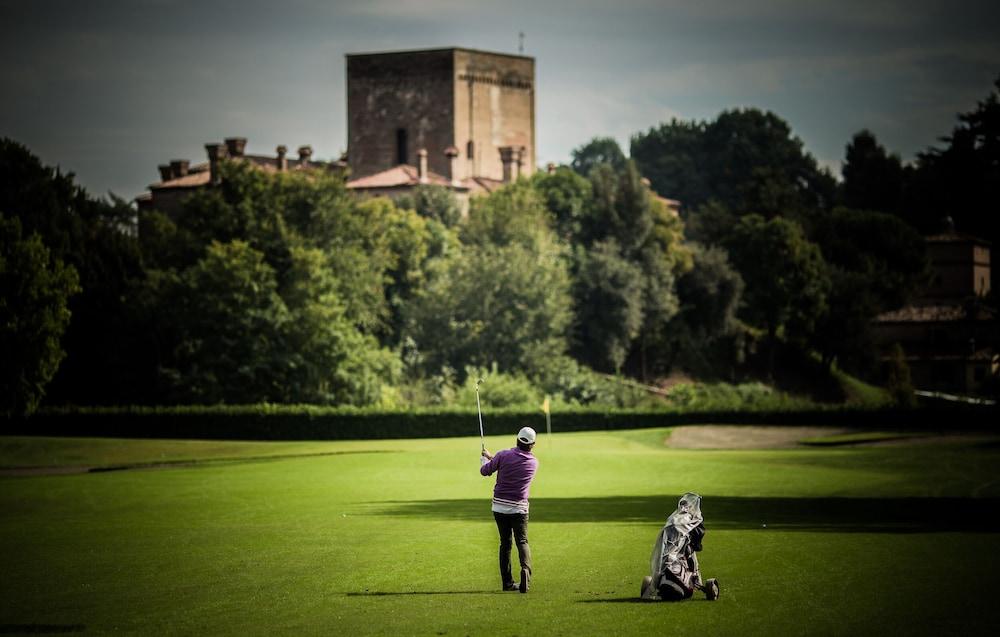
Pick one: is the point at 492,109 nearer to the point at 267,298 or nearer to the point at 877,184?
the point at 877,184

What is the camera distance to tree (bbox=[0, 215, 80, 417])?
207 feet

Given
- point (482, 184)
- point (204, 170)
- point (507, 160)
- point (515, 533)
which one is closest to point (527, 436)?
point (515, 533)

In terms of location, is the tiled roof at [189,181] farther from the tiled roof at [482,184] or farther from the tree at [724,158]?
the tree at [724,158]

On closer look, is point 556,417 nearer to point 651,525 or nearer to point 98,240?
point 98,240

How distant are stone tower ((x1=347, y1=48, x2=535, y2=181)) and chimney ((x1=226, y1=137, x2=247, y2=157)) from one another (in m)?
12.5

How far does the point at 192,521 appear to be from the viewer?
27625mm

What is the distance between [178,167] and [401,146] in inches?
779

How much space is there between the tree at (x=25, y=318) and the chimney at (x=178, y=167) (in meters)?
61.7

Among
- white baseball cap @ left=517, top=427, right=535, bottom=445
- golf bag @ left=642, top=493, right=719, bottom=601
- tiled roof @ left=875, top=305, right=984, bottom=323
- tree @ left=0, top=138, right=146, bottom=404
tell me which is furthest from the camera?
tiled roof @ left=875, top=305, right=984, bottom=323

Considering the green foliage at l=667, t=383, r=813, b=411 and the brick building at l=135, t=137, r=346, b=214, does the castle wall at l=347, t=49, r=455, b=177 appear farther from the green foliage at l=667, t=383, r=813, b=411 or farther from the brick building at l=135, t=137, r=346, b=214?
the green foliage at l=667, t=383, r=813, b=411

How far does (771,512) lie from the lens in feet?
92.5

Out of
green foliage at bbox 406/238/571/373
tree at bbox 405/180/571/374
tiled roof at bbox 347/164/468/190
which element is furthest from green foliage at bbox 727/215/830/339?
tiled roof at bbox 347/164/468/190

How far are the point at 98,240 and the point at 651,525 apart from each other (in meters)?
61.0

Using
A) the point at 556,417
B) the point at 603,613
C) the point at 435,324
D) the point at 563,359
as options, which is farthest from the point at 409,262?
the point at 603,613
